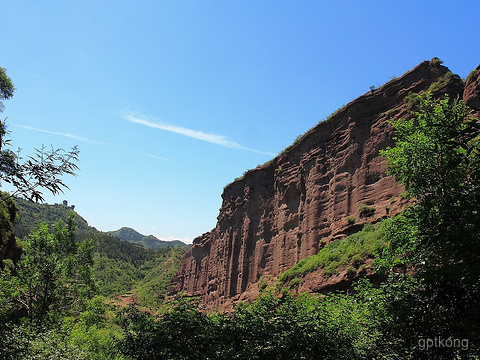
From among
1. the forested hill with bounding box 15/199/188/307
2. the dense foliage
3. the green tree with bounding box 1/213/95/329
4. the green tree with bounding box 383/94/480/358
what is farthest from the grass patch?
the forested hill with bounding box 15/199/188/307

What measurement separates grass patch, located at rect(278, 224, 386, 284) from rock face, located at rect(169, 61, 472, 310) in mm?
2061

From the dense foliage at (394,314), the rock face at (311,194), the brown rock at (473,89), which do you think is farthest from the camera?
the rock face at (311,194)

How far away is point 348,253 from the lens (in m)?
31.7

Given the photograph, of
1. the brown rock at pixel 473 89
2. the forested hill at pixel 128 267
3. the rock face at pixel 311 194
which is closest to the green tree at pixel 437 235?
the brown rock at pixel 473 89

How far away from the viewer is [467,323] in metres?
9.30

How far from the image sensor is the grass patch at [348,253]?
2898 cm

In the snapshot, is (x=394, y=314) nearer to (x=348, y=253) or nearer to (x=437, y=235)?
(x=437, y=235)

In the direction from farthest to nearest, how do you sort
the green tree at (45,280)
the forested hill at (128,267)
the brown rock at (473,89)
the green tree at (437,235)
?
the forested hill at (128,267)
the brown rock at (473,89)
the green tree at (45,280)
the green tree at (437,235)

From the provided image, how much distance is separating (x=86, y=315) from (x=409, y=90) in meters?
37.7

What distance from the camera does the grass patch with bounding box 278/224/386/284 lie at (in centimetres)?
2898

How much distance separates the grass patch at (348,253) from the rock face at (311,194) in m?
2.06

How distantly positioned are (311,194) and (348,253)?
18180 millimetres

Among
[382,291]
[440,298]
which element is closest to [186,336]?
[382,291]

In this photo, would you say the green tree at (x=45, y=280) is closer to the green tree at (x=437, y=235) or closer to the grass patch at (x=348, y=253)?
the green tree at (x=437, y=235)
